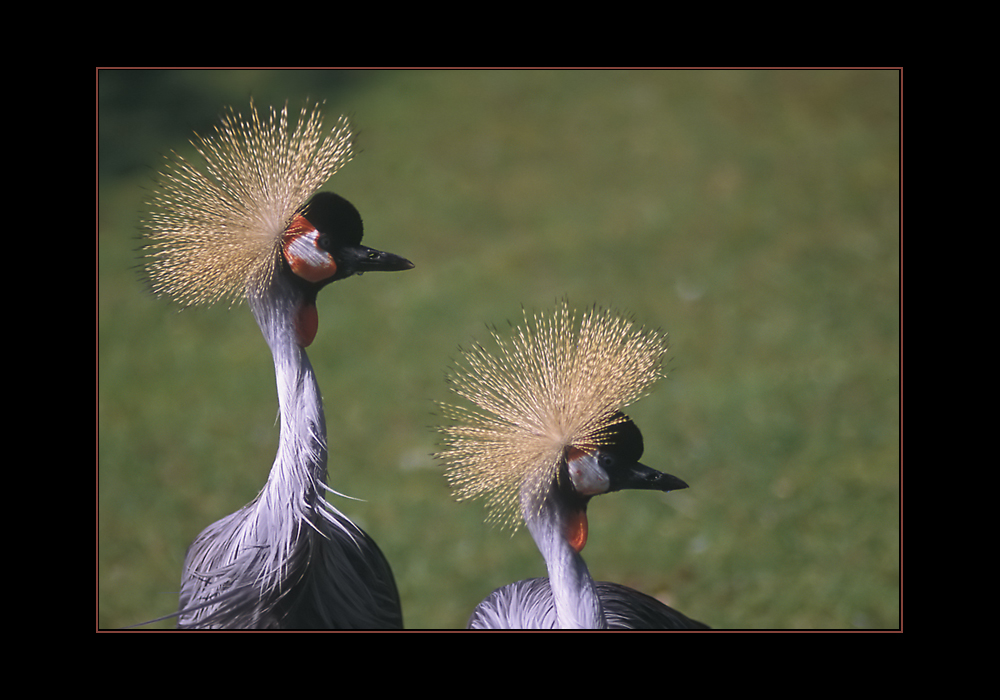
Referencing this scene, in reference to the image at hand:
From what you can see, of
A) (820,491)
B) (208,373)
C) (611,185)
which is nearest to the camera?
(820,491)

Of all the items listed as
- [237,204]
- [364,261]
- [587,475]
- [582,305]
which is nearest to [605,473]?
[587,475]

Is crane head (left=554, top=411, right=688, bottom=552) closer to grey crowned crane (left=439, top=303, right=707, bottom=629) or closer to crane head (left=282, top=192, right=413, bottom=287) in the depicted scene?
grey crowned crane (left=439, top=303, right=707, bottom=629)

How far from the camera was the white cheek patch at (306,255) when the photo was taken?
116cm

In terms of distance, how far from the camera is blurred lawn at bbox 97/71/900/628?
8.44 ft

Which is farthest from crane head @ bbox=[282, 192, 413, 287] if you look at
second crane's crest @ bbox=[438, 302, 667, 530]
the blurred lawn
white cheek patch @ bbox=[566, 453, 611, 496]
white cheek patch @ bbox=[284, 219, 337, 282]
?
the blurred lawn

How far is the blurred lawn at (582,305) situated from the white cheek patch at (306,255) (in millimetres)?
814

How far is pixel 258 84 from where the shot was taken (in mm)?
4629

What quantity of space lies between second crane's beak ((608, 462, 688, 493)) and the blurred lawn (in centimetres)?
126

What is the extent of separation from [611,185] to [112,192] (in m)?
2.33

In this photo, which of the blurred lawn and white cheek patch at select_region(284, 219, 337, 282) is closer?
white cheek patch at select_region(284, 219, 337, 282)

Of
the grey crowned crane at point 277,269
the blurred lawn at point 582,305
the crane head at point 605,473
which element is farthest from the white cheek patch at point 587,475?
the blurred lawn at point 582,305

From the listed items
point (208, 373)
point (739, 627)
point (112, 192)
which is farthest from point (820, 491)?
point (112, 192)

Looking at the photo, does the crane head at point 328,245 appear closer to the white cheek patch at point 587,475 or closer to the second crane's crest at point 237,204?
the second crane's crest at point 237,204

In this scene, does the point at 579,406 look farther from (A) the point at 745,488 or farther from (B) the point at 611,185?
(B) the point at 611,185
